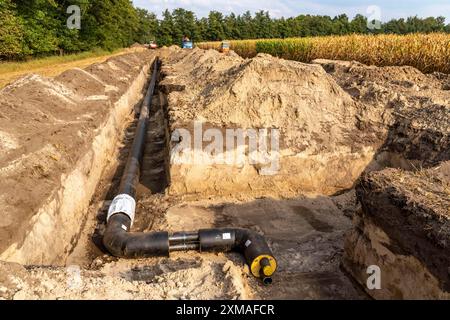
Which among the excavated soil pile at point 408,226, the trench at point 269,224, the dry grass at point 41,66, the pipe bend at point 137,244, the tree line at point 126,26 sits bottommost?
the trench at point 269,224

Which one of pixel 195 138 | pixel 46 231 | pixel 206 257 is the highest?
pixel 195 138

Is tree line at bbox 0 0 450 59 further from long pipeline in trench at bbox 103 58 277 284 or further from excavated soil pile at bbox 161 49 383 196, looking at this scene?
long pipeline in trench at bbox 103 58 277 284

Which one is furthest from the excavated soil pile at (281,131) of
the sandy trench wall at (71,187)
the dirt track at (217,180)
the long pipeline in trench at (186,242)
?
the long pipeline in trench at (186,242)

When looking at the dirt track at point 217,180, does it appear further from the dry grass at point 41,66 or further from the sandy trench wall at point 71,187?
the dry grass at point 41,66

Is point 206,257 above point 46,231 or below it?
below

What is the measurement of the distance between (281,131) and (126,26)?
201 feet

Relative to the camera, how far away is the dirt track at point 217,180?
16.1 feet

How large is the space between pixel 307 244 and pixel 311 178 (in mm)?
2670

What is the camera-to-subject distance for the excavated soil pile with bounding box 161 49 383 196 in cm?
871

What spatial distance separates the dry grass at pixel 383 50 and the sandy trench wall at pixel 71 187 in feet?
47.6
